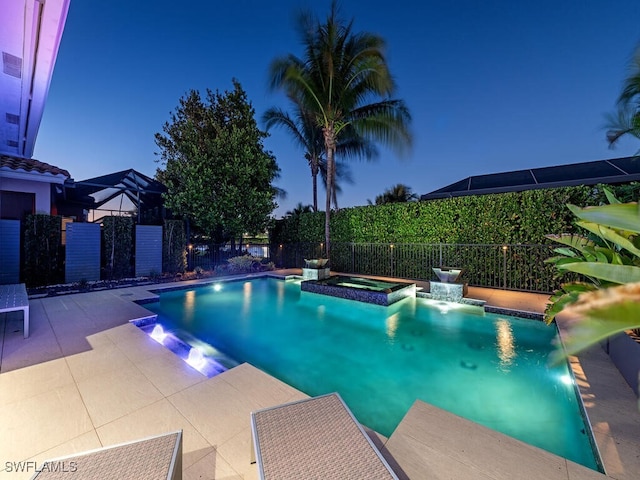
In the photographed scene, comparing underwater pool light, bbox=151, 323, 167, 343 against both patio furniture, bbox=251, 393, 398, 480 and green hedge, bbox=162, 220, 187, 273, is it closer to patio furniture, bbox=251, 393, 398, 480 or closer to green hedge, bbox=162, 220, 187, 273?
patio furniture, bbox=251, 393, 398, 480

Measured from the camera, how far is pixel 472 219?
310 inches

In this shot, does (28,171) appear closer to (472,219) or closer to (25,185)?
(25,185)

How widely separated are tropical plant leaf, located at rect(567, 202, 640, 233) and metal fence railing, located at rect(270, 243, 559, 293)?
6536 mm

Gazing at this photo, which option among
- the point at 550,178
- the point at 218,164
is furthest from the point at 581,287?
Answer: the point at 218,164

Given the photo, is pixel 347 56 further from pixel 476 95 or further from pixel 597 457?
pixel 597 457

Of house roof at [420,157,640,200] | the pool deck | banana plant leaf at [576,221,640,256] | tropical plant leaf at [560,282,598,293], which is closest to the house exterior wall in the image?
the pool deck

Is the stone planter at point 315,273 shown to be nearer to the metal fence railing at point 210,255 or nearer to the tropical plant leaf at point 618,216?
the metal fence railing at point 210,255

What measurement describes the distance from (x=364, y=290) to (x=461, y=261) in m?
3.51

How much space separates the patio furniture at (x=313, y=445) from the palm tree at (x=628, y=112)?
7249mm

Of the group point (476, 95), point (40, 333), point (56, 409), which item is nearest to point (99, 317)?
point (40, 333)

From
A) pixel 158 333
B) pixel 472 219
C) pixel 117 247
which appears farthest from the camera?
pixel 117 247

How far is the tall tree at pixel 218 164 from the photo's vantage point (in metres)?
10.0

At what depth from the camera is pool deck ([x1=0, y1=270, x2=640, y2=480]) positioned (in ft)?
5.46

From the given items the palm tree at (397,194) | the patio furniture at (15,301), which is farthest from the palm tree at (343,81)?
the palm tree at (397,194)
